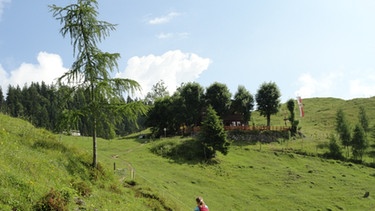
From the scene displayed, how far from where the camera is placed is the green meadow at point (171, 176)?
20609 mm

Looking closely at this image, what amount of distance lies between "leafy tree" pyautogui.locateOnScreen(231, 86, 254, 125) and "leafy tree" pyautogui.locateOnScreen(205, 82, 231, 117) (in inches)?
125

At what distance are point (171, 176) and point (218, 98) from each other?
45.7m

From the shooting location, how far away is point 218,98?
9819 cm

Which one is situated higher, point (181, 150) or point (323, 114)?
point (323, 114)

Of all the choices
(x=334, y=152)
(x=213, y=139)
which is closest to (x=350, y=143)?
(x=334, y=152)

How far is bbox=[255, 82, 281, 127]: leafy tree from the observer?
103 meters

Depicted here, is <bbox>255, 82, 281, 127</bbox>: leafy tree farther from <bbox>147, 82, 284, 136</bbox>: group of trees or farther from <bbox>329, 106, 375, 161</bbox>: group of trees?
<bbox>329, 106, 375, 161</bbox>: group of trees

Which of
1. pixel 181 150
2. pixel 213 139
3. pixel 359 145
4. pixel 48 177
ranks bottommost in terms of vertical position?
pixel 181 150

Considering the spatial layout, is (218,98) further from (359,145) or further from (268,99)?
(359,145)

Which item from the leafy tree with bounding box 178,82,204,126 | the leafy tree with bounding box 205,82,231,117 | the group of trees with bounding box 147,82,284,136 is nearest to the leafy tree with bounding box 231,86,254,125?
the group of trees with bounding box 147,82,284,136

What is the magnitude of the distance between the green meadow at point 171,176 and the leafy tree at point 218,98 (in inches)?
609

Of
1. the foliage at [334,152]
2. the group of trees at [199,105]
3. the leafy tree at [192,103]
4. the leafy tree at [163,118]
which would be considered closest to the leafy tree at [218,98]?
the group of trees at [199,105]

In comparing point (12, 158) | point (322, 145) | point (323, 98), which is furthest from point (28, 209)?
point (323, 98)

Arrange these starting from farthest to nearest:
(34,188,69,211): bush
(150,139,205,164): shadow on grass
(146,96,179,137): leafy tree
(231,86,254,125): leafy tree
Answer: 1. (231,86,254,125): leafy tree
2. (146,96,179,137): leafy tree
3. (150,139,205,164): shadow on grass
4. (34,188,69,211): bush
